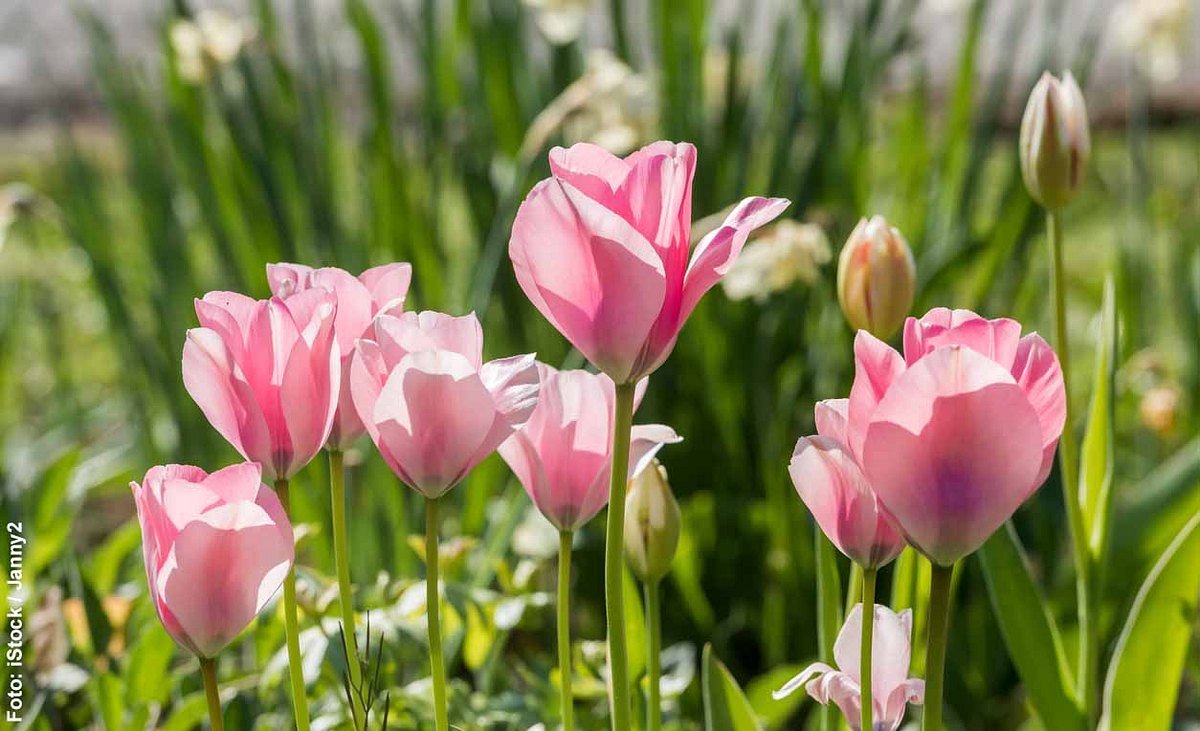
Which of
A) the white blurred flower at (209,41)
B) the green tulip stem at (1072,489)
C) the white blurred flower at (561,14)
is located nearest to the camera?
the green tulip stem at (1072,489)

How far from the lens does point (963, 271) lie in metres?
1.46

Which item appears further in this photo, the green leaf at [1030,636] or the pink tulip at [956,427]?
the green leaf at [1030,636]

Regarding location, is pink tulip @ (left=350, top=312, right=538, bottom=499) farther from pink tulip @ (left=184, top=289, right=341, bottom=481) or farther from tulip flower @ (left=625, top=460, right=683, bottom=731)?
tulip flower @ (left=625, top=460, right=683, bottom=731)

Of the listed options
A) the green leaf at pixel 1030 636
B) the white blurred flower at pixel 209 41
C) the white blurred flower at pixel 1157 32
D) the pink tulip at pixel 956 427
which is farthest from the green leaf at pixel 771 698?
the white blurred flower at pixel 1157 32

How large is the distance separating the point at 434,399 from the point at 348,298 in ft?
0.32

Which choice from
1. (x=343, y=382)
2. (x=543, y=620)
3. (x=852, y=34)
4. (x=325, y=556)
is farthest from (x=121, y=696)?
(x=852, y=34)

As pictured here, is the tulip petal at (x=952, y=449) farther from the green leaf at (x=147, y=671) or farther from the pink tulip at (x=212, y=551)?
the green leaf at (x=147, y=671)

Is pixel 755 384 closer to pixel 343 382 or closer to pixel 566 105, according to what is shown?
pixel 566 105

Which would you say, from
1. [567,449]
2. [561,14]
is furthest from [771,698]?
[561,14]

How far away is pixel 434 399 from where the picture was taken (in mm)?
516

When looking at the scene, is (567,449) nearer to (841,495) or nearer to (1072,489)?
(841,495)

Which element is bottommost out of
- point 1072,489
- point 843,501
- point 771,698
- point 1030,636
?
point 771,698

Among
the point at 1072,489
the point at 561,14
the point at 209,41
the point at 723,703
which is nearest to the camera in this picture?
the point at 723,703

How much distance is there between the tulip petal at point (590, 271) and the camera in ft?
1.61
